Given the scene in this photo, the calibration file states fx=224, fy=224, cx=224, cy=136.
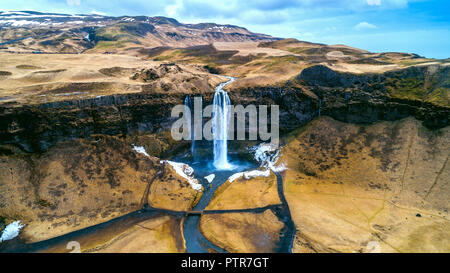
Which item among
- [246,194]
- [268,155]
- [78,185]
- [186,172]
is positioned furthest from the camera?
[268,155]

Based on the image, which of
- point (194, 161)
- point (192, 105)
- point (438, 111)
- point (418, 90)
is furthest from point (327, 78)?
point (194, 161)

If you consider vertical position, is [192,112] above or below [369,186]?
above

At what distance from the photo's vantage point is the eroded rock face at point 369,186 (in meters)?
30.1

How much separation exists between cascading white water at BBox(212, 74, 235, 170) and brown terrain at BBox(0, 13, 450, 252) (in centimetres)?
263

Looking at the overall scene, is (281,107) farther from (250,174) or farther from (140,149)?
(140,149)

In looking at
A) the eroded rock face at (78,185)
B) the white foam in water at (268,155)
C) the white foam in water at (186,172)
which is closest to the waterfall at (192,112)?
the white foam in water at (186,172)

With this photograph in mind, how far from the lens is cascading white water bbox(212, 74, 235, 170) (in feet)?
182

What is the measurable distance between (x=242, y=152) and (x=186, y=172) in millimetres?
15430

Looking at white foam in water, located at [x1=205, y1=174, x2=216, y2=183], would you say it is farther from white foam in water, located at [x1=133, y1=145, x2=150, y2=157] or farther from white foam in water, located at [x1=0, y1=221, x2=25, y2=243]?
white foam in water, located at [x1=0, y1=221, x2=25, y2=243]

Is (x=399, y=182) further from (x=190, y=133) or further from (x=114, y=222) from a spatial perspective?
(x=114, y=222)

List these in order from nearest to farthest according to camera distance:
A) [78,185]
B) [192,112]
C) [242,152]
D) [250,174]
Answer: [78,185]
[250,174]
[242,152]
[192,112]

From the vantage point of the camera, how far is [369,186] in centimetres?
4091

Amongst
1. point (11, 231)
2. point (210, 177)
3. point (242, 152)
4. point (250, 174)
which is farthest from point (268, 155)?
point (11, 231)

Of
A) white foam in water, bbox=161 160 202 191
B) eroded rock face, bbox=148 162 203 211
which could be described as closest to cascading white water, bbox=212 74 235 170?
white foam in water, bbox=161 160 202 191
